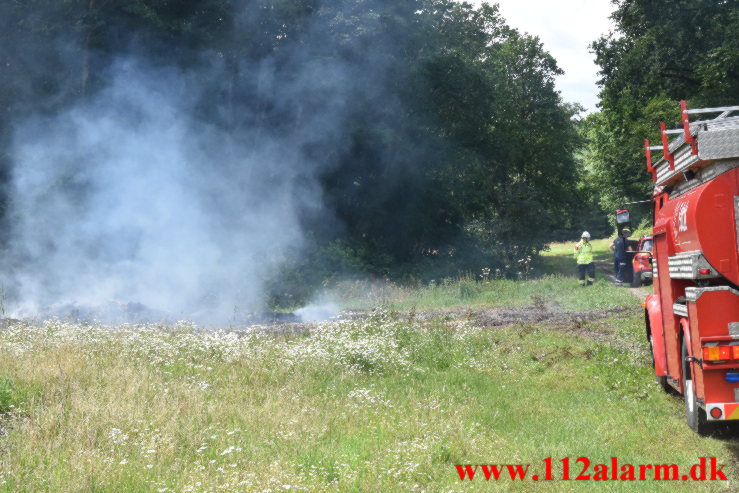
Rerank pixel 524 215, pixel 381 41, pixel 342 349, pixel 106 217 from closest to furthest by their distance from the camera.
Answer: pixel 342 349
pixel 106 217
pixel 381 41
pixel 524 215

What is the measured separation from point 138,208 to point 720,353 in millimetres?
20923

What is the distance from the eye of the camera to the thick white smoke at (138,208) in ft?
72.9

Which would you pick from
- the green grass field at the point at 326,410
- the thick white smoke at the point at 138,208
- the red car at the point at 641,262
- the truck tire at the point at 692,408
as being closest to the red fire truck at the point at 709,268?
the truck tire at the point at 692,408

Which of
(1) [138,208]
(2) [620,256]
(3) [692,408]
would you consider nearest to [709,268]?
(3) [692,408]

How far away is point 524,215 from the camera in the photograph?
128 ft

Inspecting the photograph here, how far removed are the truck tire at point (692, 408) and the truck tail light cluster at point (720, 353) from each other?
0.58 meters

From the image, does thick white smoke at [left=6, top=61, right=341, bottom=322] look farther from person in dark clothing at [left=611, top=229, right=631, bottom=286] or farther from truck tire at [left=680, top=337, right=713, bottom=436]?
truck tire at [left=680, top=337, right=713, bottom=436]

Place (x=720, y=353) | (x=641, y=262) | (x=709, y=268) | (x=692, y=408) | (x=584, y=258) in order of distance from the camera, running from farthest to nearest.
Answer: (x=584, y=258) < (x=641, y=262) < (x=692, y=408) < (x=709, y=268) < (x=720, y=353)

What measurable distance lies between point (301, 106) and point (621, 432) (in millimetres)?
24101

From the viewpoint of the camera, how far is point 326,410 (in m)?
7.91

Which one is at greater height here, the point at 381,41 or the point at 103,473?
the point at 381,41

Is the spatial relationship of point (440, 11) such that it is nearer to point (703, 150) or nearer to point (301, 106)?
point (301, 106)

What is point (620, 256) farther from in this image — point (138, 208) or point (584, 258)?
point (138, 208)

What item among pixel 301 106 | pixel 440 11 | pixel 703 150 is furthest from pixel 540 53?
pixel 703 150
